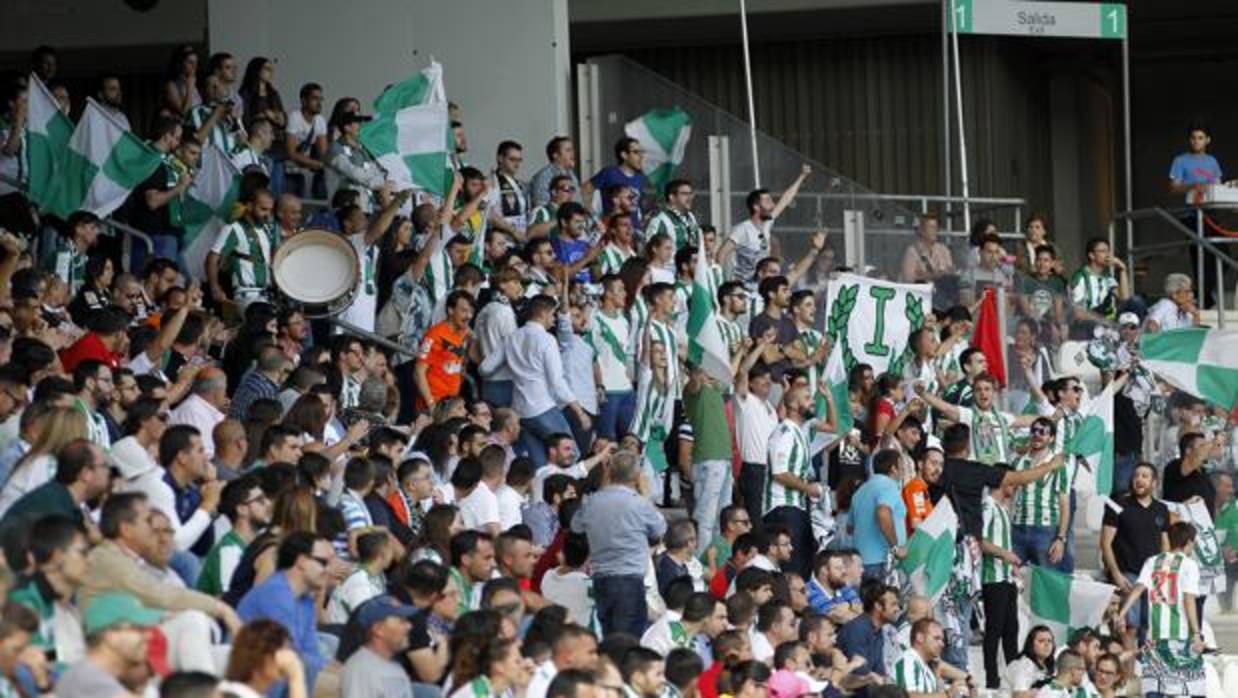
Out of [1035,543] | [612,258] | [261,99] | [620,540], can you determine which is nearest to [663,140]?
[612,258]

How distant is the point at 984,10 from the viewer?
24.5m

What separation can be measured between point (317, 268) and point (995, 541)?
14.5 feet

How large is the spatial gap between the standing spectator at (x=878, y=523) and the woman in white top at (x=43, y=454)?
660 centimetres

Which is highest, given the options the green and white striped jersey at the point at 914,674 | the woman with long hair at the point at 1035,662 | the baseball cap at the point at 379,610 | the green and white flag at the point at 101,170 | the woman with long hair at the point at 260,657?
the green and white flag at the point at 101,170

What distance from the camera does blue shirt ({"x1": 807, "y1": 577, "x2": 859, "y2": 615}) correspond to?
16516 mm

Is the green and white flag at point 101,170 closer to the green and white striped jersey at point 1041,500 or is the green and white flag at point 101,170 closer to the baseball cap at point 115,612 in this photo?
the green and white striped jersey at point 1041,500

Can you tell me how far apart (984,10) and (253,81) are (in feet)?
23.3

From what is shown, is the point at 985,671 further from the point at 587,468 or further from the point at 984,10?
the point at 984,10

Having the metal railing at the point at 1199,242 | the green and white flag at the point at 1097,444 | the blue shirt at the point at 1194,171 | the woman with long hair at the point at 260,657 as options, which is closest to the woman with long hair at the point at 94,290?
the green and white flag at the point at 1097,444

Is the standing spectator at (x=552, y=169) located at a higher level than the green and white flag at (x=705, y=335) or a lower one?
higher

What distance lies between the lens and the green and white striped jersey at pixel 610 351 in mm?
18344

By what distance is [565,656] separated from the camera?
488 inches

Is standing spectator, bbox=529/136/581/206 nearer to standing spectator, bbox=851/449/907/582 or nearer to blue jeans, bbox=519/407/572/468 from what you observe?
blue jeans, bbox=519/407/572/468

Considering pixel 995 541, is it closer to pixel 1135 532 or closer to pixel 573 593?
pixel 1135 532
